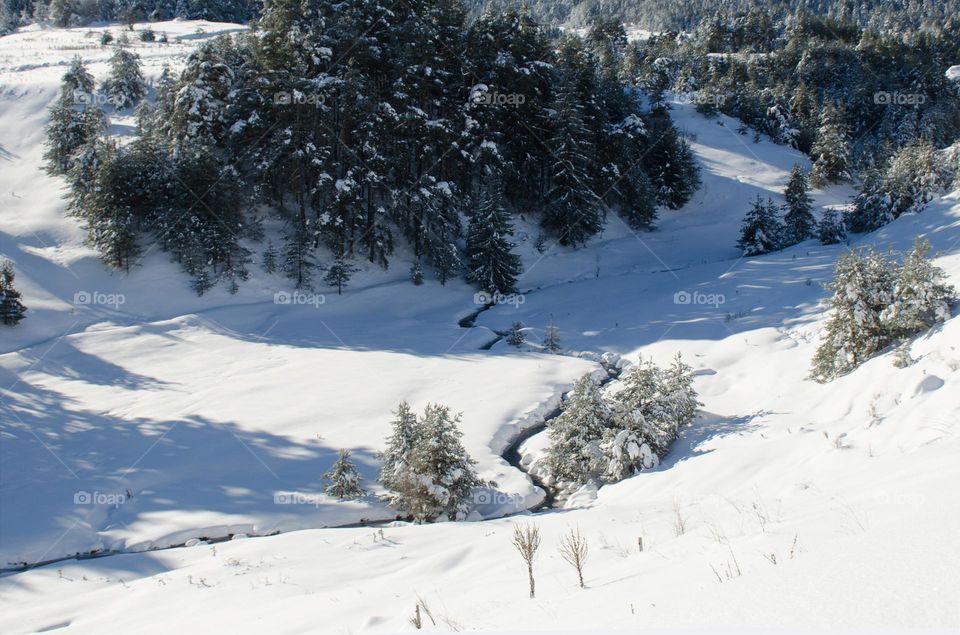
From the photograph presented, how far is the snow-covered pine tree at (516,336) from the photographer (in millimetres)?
22737

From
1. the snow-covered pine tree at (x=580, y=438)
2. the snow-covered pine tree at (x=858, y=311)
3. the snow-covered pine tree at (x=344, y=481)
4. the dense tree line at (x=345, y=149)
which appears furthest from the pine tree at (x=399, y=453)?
the dense tree line at (x=345, y=149)

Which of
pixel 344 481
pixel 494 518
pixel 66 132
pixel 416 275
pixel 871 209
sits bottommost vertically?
pixel 494 518

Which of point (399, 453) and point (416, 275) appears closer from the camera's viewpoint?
point (399, 453)

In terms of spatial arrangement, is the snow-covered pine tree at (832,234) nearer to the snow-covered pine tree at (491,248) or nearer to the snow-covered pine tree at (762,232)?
the snow-covered pine tree at (762,232)

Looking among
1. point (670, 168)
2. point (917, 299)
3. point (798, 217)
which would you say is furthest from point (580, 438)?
point (670, 168)

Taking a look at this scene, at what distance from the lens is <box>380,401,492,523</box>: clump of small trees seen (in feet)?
38.7

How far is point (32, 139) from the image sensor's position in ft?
105

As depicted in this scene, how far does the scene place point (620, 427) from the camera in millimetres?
13164

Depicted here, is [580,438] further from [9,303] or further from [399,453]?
[9,303]

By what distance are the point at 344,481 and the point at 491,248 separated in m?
17.6

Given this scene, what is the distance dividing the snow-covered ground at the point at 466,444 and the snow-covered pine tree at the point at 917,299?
94 cm

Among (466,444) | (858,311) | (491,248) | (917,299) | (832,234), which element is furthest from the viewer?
(491,248)

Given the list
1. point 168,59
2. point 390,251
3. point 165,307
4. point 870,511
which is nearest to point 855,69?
point 390,251

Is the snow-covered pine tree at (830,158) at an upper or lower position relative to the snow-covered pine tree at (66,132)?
lower
